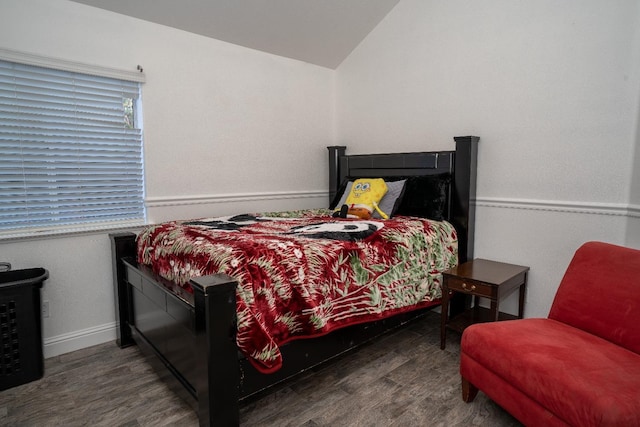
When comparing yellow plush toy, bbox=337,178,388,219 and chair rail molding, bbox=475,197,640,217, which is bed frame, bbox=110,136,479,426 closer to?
chair rail molding, bbox=475,197,640,217

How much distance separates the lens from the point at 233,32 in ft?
10.1

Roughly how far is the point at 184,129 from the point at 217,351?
203cm

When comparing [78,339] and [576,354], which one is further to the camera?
[78,339]

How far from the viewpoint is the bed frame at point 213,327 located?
4.82 feet

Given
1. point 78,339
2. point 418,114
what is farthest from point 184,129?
point 418,114

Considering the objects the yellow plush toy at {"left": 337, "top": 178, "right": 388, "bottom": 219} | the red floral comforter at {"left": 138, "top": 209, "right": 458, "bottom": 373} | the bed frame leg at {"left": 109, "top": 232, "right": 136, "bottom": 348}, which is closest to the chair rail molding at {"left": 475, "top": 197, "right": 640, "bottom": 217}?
the red floral comforter at {"left": 138, "top": 209, "right": 458, "bottom": 373}

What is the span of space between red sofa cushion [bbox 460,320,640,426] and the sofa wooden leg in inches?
2.7

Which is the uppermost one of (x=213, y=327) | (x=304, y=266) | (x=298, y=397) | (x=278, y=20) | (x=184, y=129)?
(x=278, y=20)

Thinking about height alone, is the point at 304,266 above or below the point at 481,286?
above

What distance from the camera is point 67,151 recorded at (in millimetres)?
2453

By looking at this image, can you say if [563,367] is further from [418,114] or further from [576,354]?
[418,114]

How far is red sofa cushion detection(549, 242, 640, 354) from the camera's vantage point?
163 cm

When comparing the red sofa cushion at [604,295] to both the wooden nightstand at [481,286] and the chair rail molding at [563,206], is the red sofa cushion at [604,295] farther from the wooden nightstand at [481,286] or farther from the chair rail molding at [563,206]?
the chair rail molding at [563,206]

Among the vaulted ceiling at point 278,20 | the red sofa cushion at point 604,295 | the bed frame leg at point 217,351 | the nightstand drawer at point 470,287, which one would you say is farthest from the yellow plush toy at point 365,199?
the bed frame leg at point 217,351
